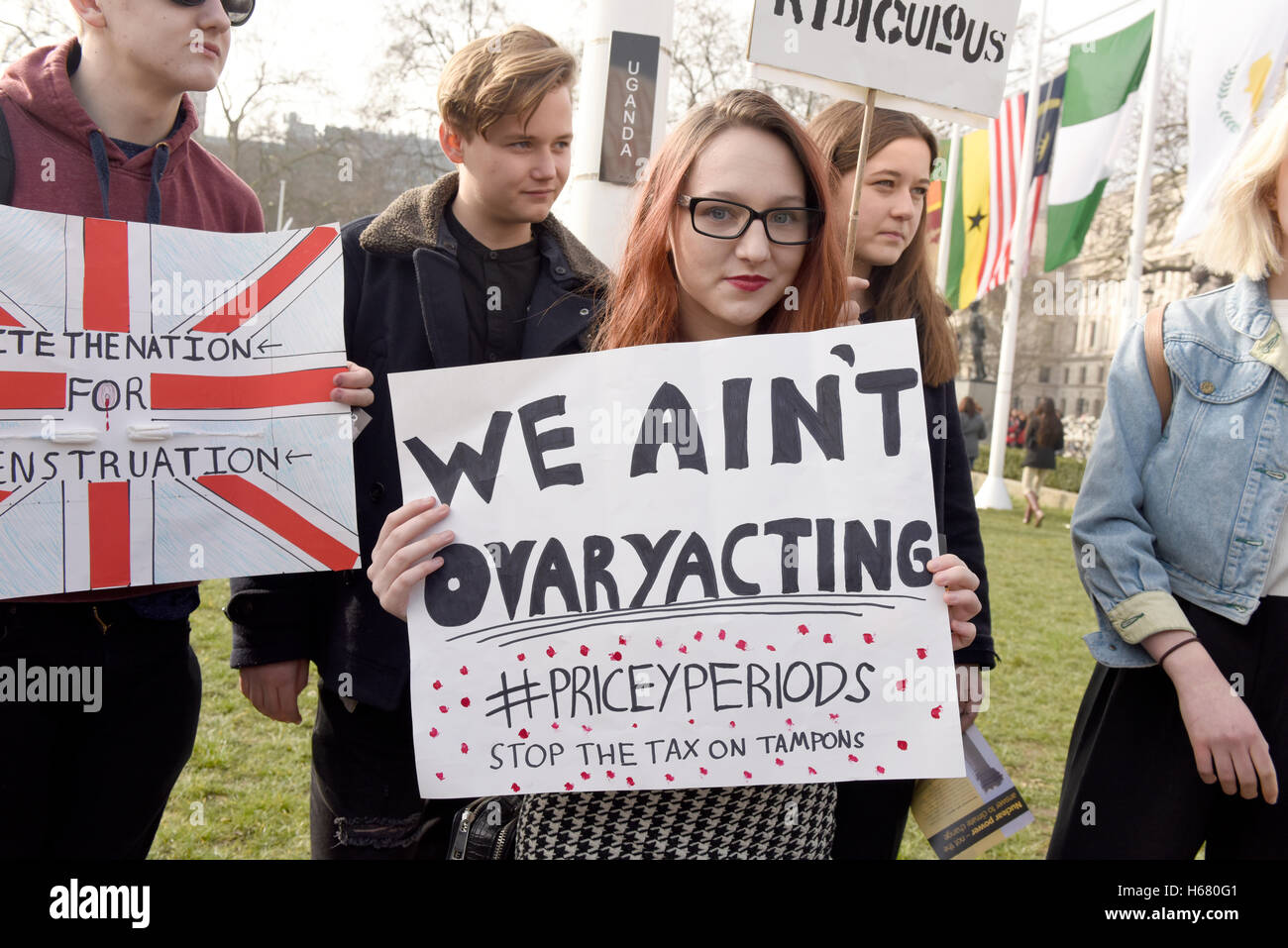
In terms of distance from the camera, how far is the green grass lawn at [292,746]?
12.8 feet

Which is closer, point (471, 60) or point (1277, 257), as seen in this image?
point (1277, 257)

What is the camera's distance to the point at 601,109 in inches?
195

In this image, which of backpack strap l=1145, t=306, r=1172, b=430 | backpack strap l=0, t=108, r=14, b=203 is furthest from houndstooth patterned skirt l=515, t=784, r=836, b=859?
backpack strap l=0, t=108, r=14, b=203

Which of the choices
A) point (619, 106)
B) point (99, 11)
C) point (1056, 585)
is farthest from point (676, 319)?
point (1056, 585)

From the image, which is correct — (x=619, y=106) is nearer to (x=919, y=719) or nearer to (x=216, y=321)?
(x=216, y=321)

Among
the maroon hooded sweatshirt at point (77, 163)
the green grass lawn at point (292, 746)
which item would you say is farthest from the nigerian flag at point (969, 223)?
the maroon hooded sweatshirt at point (77, 163)

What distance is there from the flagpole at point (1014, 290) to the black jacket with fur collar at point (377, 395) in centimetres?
1305

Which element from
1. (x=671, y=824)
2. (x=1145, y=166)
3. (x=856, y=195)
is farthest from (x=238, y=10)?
(x=1145, y=166)

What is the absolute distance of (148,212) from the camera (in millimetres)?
2104

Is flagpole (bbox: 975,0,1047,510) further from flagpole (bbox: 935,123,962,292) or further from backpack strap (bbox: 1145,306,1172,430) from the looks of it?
backpack strap (bbox: 1145,306,1172,430)

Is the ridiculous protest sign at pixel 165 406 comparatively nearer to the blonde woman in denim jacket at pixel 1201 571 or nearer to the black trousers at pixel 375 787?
the black trousers at pixel 375 787

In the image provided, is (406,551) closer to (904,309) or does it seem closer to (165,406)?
(165,406)

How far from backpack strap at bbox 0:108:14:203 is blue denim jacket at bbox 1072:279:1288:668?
7.51 feet
